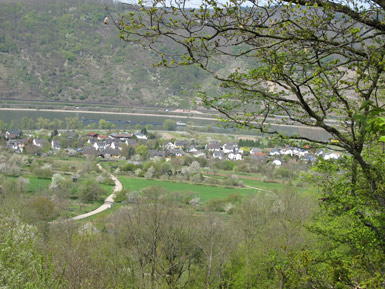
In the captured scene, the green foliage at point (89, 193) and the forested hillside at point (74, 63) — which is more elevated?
the forested hillside at point (74, 63)

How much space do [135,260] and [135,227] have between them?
91.6 inches

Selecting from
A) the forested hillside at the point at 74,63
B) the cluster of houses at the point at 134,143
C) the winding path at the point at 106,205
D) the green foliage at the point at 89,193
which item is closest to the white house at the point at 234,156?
the cluster of houses at the point at 134,143

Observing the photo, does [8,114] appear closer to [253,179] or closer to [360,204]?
→ [253,179]

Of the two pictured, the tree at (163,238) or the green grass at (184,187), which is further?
the green grass at (184,187)

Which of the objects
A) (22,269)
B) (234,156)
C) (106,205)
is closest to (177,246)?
(22,269)

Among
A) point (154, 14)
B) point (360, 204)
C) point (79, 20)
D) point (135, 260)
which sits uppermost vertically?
point (79, 20)

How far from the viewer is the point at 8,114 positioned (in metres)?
79.8

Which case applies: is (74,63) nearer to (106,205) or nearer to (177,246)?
(106,205)

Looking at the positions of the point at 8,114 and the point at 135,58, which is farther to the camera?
the point at 135,58

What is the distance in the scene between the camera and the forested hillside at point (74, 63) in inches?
4456

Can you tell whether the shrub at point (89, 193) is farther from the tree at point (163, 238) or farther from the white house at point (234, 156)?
the white house at point (234, 156)

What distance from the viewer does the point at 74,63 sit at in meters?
129

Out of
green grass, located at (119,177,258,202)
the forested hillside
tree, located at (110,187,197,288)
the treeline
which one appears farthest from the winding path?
the forested hillside

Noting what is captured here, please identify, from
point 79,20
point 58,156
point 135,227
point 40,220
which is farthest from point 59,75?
point 135,227
